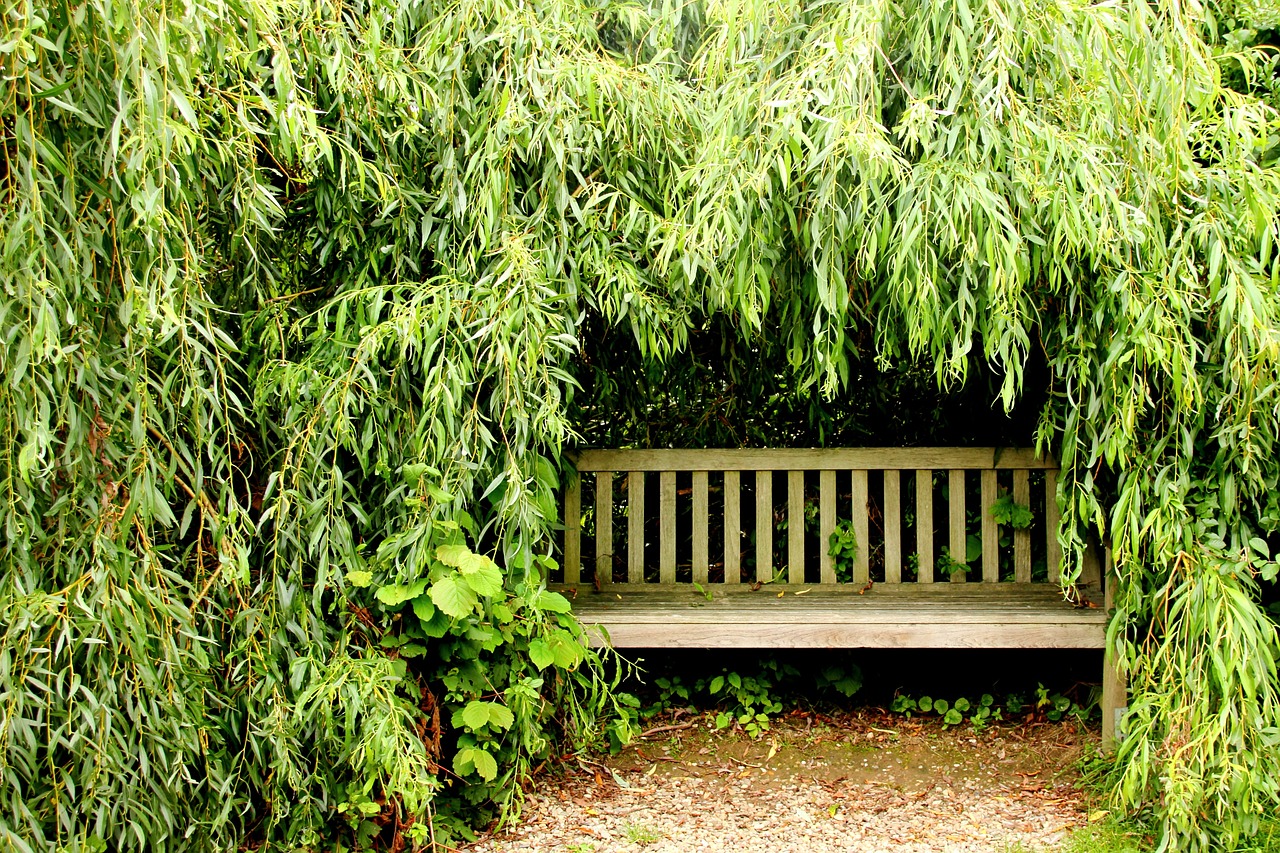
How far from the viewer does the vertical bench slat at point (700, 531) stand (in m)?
3.66

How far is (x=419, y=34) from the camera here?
9.33 ft

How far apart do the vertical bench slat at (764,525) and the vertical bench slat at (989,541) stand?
0.77 metres

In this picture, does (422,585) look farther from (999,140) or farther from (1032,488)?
(1032,488)

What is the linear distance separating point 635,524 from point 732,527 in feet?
1.21

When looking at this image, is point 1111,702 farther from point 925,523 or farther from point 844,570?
point 844,570

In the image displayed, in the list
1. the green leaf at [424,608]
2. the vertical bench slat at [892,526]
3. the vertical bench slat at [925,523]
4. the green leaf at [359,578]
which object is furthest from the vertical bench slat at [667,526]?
the green leaf at [359,578]

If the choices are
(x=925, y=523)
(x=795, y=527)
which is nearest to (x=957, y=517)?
(x=925, y=523)

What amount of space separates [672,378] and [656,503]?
2.90ft

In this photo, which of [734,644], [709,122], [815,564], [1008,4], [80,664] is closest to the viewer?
[80,664]

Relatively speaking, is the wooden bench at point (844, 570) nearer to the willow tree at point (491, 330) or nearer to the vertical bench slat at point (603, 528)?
the vertical bench slat at point (603, 528)

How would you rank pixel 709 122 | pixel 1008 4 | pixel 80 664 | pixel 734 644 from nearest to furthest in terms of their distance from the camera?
pixel 80 664 → pixel 1008 4 → pixel 709 122 → pixel 734 644

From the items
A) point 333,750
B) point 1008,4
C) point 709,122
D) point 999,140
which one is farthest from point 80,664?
point 1008,4

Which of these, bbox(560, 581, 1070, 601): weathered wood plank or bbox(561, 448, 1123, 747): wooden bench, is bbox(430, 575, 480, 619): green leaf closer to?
bbox(561, 448, 1123, 747): wooden bench

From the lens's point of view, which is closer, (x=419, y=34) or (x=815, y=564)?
(x=419, y=34)
